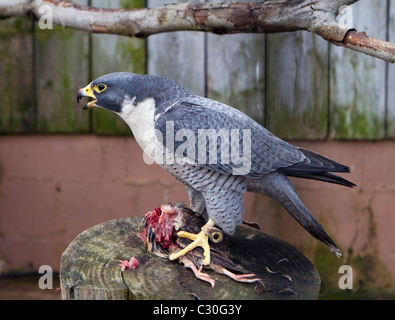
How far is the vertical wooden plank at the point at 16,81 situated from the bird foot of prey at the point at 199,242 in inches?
63.1

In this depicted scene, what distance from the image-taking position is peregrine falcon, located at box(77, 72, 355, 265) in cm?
204

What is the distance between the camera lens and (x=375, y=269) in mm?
3031

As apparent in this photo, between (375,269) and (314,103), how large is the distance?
43.7 inches

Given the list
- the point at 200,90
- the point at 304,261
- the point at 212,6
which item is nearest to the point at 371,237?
the point at 304,261

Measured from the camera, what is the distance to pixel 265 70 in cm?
291

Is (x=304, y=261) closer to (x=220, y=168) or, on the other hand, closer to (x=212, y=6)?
(x=220, y=168)

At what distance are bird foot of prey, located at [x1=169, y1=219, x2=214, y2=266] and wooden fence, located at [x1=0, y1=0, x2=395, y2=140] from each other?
3.48 ft

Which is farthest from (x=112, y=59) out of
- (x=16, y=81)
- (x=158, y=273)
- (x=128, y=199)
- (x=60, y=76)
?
(x=158, y=273)

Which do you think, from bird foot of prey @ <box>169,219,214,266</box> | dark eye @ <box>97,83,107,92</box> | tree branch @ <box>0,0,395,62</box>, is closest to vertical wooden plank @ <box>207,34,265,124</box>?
tree branch @ <box>0,0,395,62</box>

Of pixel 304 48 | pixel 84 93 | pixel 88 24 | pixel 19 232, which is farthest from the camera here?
pixel 19 232

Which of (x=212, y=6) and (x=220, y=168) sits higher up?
(x=212, y=6)

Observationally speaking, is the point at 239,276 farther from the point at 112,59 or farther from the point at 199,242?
the point at 112,59

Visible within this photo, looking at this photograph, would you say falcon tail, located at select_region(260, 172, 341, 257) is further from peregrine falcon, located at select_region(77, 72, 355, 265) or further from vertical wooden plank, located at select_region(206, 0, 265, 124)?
vertical wooden plank, located at select_region(206, 0, 265, 124)

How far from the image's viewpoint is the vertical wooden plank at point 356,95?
2.88 meters
